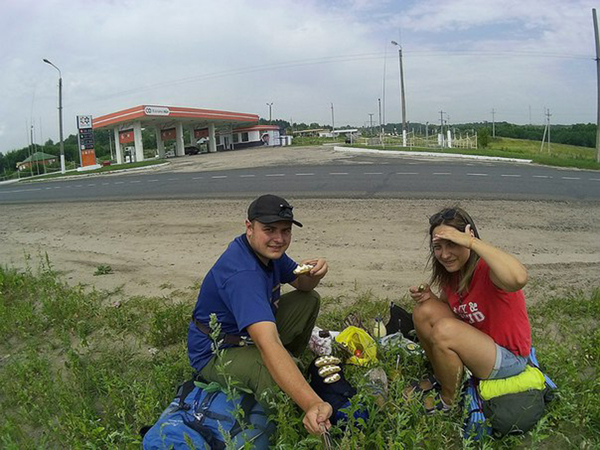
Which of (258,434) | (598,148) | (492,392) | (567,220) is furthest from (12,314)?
(598,148)

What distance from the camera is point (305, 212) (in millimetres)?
8875

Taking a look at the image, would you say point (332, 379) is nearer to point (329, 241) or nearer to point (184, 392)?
point (184, 392)

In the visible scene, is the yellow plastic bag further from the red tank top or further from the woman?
the red tank top

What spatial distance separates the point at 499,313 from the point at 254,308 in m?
1.41

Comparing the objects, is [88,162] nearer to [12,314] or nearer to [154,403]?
[12,314]

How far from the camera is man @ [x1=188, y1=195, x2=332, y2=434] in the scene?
2191 millimetres

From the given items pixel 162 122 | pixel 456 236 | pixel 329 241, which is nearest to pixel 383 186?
pixel 329 241

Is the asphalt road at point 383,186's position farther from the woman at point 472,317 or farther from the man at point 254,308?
the man at point 254,308

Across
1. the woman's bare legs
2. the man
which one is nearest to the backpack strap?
the man

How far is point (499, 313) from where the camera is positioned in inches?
102

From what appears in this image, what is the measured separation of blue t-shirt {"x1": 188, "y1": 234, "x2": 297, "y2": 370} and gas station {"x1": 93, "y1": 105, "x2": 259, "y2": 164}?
36.4 metres

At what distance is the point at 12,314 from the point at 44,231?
5099 mm

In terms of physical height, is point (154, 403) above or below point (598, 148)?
below

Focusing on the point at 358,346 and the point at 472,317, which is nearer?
the point at 472,317
